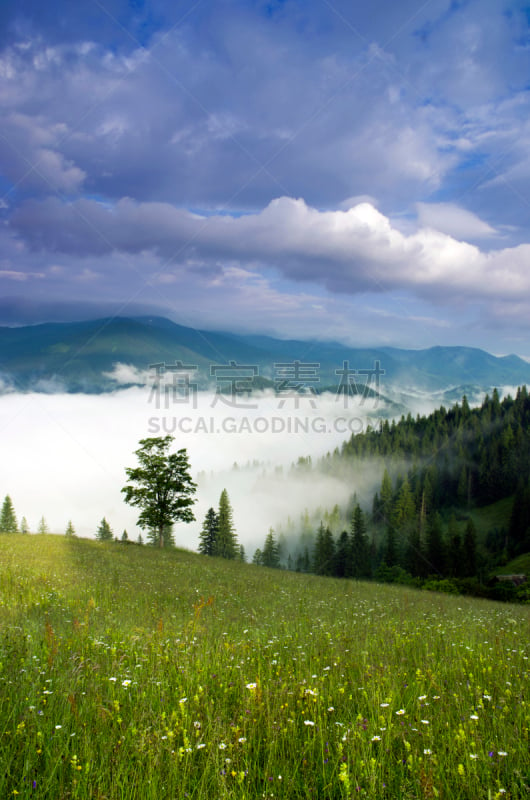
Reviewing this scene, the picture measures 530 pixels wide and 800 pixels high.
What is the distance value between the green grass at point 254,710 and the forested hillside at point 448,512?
220 feet

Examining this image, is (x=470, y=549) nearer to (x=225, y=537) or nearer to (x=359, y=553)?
(x=359, y=553)

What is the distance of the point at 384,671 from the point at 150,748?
3370mm

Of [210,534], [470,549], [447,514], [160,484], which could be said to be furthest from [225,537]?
[447,514]

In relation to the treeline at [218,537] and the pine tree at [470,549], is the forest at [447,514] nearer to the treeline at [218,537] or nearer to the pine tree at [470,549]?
the pine tree at [470,549]

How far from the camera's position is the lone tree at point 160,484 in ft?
158

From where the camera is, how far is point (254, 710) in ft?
15.1

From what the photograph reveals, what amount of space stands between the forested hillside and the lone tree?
3860cm

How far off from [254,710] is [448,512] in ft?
547

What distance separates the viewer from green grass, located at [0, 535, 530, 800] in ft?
11.5

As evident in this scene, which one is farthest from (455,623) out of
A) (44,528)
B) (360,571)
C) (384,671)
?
(44,528)

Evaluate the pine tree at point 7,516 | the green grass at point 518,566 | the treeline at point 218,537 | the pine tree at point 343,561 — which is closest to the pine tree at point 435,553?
the green grass at point 518,566

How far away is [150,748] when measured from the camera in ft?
12.2

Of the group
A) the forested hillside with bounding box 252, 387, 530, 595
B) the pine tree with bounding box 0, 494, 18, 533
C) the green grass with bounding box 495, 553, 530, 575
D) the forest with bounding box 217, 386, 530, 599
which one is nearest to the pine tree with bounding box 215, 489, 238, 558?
the forest with bounding box 217, 386, 530, 599

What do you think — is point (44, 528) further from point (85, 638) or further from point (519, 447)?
point (519, 447)
